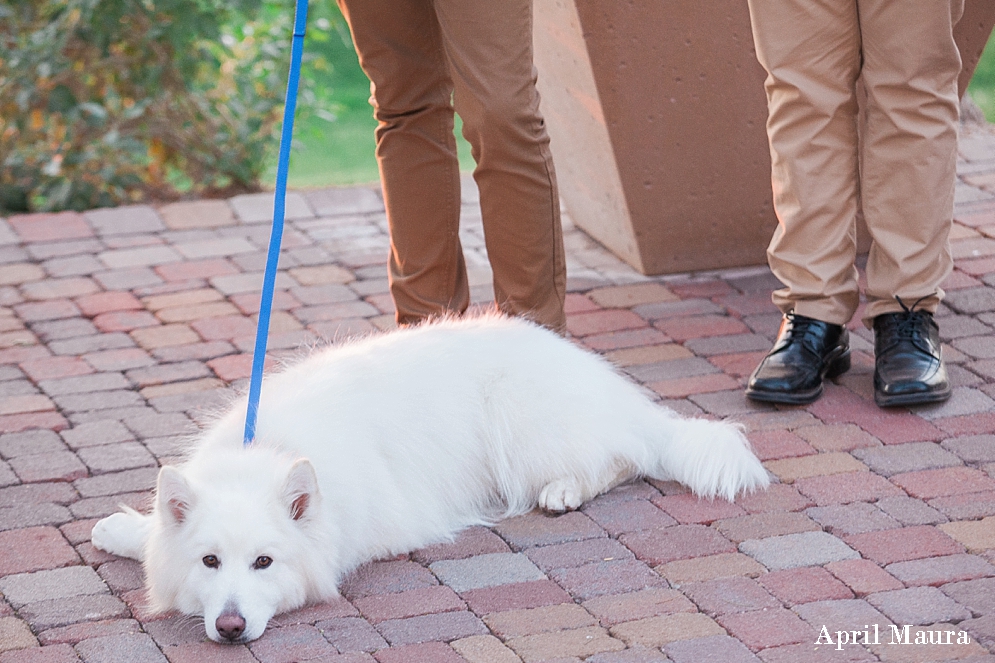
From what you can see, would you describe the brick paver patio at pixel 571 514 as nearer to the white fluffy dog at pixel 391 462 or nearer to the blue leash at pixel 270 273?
the white fluffy dog at pixel 391 462

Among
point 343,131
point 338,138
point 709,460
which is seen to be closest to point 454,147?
point 709,460

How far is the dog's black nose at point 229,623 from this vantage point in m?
2.50

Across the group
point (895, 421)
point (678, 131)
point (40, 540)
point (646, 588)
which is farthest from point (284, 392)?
point (678, 131)

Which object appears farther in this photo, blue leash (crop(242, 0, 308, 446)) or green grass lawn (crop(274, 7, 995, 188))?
green grass lawn (crop(274, 7, 995, 188))

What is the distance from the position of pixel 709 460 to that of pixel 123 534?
1428 millimetres

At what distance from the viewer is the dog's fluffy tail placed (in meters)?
3.14

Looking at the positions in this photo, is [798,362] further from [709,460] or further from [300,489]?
[300,489]

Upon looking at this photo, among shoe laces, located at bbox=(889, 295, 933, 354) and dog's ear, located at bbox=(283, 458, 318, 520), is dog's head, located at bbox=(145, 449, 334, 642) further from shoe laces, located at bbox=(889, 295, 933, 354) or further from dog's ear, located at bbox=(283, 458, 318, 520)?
shoe laces, located at bbox=(889, 295, 933, 354)

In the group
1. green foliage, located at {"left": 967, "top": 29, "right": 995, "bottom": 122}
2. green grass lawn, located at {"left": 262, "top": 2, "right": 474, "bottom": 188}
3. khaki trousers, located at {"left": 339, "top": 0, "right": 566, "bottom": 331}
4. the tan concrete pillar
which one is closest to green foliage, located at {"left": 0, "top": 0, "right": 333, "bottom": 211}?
green grass lawn, located at {"left": 262, "top": 2, "right": 474, "bottom": 188}

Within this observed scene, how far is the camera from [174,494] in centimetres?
258

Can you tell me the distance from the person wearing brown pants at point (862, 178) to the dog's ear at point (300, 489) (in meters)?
1.55

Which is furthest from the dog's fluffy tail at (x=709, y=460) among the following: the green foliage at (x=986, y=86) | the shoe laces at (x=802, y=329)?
the green foliage at (x=986, y=86)

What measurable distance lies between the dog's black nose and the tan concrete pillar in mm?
2529

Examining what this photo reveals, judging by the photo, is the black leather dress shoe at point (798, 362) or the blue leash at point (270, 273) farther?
the black leather dress shoe at point (798, 362)
